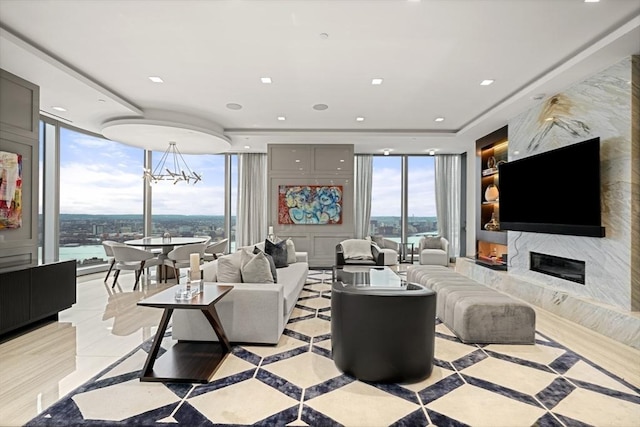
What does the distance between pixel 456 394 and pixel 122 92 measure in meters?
5.35

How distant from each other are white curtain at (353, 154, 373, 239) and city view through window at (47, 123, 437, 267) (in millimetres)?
220

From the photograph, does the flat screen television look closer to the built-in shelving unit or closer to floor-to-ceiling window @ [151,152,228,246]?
the built-in shelving unit

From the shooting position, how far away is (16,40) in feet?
9.90

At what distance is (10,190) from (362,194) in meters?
6.73

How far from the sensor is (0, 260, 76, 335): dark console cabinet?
124 inches

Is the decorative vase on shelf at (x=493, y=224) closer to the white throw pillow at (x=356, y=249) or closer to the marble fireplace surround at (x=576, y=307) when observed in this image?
the marble fireplace surround at (x=576, y=307)

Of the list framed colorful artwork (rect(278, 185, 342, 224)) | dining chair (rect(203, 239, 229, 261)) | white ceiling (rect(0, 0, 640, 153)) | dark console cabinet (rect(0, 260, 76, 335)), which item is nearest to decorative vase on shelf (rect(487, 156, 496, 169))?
white ceiling (rect(0, 0, 640, 153))

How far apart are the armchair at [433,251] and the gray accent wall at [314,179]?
1.75 metres

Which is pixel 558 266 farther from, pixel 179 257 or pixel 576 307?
pixel 179 257

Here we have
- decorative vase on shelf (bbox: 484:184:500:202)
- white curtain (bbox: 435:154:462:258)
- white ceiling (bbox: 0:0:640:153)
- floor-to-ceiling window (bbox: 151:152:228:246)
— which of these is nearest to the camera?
white ceiling (bbox: 0:0:640:153)

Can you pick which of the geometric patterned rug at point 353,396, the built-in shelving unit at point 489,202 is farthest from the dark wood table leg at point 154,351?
the built-in shelving unit at point 489,202

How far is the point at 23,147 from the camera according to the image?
3.77m

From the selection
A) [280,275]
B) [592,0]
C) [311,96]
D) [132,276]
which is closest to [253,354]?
[280,275]

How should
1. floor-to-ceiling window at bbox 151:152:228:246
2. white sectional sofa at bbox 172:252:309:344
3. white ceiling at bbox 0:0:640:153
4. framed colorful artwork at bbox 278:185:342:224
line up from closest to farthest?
white ceiling at bbox 0:0:640:153 < white sectional sofa at bbox 172:252:309:344 < framed colorful artwork at bbox 278:185:342:224 < floor-to-ceiling window at bbox 151:152:228:246
